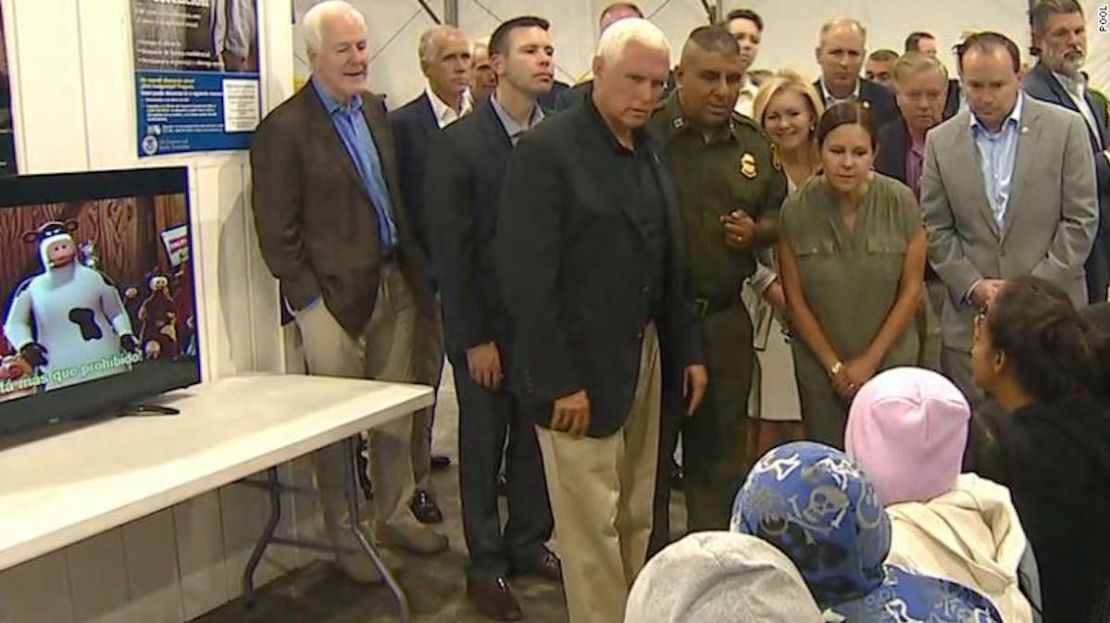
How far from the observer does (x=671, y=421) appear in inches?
120

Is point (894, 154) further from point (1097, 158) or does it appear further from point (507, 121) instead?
point (507, 121)

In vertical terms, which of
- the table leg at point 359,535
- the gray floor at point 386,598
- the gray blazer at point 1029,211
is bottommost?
the gray floor at point 386,598

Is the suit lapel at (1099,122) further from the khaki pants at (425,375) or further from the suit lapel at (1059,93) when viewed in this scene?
the khaki pants at (425,375)

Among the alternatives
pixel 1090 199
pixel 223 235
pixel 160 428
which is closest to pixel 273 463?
pixel 160 428

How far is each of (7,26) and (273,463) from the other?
114 centimetres

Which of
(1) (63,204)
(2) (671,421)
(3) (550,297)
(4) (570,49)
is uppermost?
(4) (570,49)

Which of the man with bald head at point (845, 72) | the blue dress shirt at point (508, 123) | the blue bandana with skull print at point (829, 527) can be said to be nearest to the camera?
the blue bandana with skull print at point (829, 527)

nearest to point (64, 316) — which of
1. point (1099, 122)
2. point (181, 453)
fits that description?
point (181, 453)

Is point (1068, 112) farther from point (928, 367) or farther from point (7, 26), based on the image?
point (7, 26)

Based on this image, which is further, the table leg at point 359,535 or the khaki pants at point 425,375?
the khaki pants at point 425,375

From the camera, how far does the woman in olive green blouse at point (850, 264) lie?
310cm

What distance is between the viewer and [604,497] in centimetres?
275

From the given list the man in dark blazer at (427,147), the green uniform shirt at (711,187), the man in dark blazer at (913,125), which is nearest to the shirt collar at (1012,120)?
the man in dark blazer at (913,125)

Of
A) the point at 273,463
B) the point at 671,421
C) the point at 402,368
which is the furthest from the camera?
the point at 402,368
